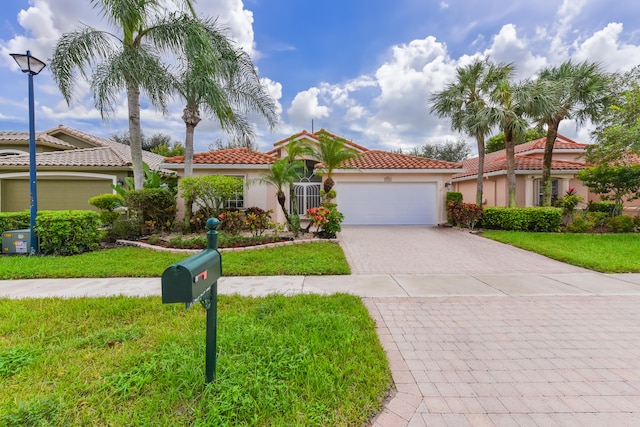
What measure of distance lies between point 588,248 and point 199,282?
12419 mm

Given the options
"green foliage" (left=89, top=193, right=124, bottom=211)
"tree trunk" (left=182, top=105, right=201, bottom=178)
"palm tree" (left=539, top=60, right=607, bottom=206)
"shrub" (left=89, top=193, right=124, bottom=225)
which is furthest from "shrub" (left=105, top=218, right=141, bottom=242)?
"palm tree" (left=539, top=60, right=607, bottom=206)

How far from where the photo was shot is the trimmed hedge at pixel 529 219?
507 inches

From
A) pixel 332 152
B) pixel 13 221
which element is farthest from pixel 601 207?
pixel 13 221

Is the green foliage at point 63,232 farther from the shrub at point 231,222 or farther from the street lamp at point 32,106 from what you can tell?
the shrub at point 231,222

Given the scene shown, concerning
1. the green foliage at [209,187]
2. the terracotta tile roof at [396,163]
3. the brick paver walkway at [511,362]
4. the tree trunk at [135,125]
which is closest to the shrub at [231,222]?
the green foliage at [209,187]

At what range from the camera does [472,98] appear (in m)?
14.3

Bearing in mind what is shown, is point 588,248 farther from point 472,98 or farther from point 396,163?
point 396,163

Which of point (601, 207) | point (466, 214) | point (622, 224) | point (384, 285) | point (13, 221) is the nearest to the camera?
point (384, 285)

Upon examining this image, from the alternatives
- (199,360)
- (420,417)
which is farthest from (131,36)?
(420,417)

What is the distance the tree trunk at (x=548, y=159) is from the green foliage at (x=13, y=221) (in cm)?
2299

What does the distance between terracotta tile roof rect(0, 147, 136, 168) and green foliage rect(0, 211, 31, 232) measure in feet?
18.9

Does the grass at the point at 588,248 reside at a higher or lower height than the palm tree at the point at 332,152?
lower

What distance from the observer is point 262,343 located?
3.30 m

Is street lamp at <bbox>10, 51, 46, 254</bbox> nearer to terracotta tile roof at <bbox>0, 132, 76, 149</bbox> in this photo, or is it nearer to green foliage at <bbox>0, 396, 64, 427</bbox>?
green foliage at <bbox>0, 396, 64, 427</bbox>
